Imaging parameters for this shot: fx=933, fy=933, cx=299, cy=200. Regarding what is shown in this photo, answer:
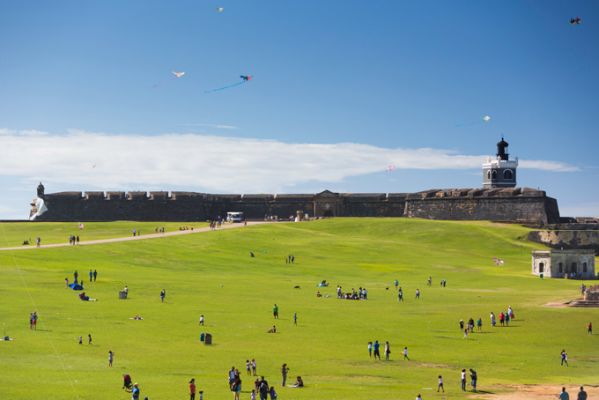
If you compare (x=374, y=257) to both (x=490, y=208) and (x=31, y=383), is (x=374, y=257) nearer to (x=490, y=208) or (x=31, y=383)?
(x=490, y=208)

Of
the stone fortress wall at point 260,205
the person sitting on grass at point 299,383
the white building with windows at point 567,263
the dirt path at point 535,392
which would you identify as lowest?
the dirt path at point 535,392

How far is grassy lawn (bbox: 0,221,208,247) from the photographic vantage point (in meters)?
92.7

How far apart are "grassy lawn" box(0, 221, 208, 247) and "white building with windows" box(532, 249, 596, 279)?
140ft

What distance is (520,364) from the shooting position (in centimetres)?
4069

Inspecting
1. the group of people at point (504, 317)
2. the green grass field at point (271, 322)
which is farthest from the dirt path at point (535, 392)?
the group of people at point (504, 317)

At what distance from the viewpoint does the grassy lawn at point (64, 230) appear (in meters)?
92.7

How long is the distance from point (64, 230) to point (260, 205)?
32.5 meters

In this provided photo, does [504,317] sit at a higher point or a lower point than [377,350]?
higher

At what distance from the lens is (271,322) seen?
161ft

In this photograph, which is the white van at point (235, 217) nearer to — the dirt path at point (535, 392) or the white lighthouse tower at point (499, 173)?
the white lighthouse tower at point (499, 173)

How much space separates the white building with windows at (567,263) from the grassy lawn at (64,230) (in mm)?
42590

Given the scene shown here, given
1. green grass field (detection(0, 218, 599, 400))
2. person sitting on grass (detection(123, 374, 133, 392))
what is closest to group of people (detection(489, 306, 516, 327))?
green grass field (detection(0, 218, 599, 400))

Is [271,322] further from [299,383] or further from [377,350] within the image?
[299,383]

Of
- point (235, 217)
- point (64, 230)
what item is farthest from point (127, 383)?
point (235, 217)
